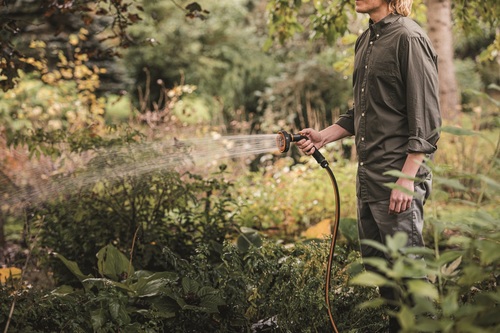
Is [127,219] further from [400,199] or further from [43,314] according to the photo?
[400,199]

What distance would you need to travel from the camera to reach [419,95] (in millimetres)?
2357

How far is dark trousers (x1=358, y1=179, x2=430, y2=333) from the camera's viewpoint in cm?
246

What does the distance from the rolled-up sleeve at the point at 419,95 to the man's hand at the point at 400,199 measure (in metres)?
0.12

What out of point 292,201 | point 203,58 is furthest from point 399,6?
point 203,58

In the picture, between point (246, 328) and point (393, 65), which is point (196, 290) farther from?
point (393, 65)

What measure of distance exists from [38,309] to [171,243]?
4.08 ft

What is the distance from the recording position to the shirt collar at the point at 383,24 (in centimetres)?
248

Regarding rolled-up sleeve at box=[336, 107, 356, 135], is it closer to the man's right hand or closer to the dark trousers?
the man's right hand

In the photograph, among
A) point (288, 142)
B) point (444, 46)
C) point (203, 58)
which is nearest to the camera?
point (288, 142)

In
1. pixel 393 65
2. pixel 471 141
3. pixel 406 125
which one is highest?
pixel 393 65

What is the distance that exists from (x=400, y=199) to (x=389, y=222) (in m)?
0.15

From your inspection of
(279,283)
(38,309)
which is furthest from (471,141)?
(38,309)

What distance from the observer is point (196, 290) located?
283cm

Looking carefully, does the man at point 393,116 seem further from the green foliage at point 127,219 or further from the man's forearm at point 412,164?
the green foliage at point 127,219
